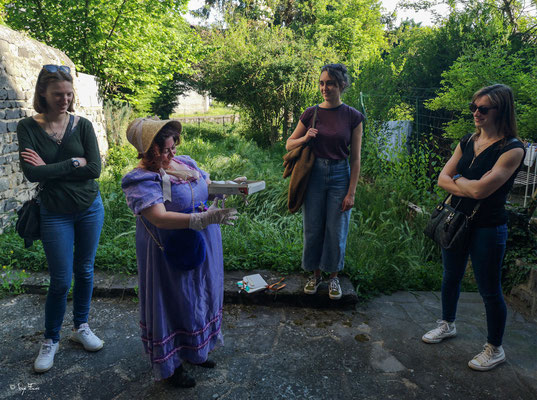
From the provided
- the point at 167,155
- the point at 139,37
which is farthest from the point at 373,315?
the point at 139,37

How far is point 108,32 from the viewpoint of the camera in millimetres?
9625

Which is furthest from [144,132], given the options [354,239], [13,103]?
[13,103]

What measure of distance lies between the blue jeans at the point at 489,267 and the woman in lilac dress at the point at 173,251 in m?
1.68

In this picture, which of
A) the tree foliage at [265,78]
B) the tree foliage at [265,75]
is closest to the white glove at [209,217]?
the tree foliage at [265,75]

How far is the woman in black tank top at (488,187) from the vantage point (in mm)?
2350

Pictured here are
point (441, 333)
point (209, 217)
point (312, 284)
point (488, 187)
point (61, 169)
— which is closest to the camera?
point (209, 217)

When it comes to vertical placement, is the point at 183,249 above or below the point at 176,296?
above

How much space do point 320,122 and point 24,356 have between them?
2.94 metres

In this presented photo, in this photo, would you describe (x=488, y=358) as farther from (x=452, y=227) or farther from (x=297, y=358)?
(x=297, y=358)

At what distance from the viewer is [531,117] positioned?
12.6ft

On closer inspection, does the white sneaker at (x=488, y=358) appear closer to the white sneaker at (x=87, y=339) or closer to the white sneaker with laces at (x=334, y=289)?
the white sneaker with laces at (x=334, y=289)

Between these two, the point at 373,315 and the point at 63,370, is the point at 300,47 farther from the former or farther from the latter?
the point at 63,370

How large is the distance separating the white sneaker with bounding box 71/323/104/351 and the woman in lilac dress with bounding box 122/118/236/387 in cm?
73

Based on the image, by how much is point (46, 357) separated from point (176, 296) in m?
1.22
